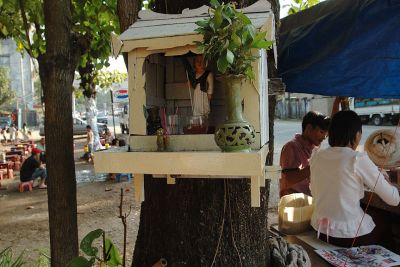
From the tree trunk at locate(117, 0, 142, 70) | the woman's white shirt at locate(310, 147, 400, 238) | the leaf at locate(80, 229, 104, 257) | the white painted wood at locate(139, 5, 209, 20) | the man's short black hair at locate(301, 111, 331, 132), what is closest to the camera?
the white painted wood at locate(139, 5, 209, 20)

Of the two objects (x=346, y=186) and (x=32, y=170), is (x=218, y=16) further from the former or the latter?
(x=32, y=170)

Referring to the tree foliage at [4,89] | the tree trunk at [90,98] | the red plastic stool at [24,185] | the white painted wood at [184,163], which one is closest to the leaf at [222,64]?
the white painted wood at [184,163]

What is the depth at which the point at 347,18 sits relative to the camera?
101 inches

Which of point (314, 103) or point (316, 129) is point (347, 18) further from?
point (314, 103)

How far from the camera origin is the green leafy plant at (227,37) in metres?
1.48

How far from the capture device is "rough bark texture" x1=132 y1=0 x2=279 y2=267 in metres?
2.09

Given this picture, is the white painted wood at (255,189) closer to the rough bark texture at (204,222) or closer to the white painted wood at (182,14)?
the rough bark texture at (204,222)

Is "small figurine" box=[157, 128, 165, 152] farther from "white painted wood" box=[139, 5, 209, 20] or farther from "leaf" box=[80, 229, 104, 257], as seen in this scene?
"leaf" box=[80, 229, 104, 257]

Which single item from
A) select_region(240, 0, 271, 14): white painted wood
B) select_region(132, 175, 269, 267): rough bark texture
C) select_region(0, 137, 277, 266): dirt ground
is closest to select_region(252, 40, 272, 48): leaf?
select_region(240, 0, 271, 14): white painted wood

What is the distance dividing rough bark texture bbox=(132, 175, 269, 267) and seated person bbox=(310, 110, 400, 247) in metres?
0.87

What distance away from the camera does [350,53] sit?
96.3 inches

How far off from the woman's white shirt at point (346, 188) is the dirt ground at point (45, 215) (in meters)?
3.04

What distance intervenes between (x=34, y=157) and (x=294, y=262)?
30.8 feet

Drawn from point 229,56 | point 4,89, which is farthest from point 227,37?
point 4,89
